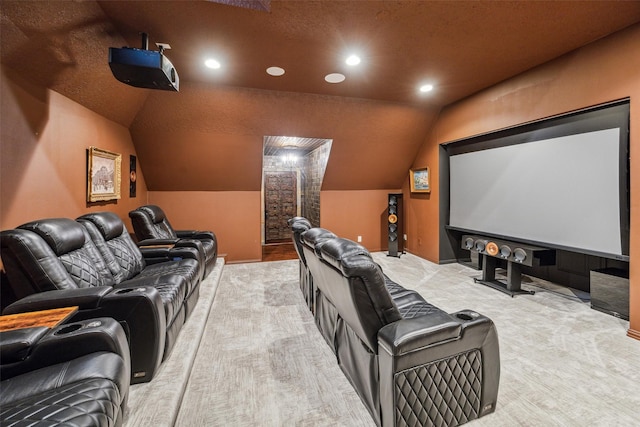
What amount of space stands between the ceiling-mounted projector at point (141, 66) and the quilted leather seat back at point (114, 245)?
1.35 metres

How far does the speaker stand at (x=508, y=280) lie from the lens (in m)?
3.60

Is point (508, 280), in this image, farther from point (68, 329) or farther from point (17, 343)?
point (17, 343)

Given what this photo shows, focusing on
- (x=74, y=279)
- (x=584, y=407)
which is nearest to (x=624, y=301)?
(x=584, y=407)

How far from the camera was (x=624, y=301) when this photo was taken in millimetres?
2871

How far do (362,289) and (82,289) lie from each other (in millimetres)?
1755

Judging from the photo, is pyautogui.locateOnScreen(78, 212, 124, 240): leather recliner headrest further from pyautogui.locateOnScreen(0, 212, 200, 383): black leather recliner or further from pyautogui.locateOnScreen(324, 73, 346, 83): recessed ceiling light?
pyautogui.locateOnScreen(324, 73, 346, 83): recessed ceiling light

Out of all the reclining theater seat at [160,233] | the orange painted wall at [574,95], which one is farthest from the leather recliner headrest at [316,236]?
the orange painted wall at [574,95]

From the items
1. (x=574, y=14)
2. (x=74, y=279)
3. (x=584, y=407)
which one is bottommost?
(x=584, y=407)

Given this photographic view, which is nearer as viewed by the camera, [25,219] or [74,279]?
[74,279]

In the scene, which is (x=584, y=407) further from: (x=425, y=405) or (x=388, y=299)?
(x=388, y=299)

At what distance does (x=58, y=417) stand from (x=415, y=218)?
582cm

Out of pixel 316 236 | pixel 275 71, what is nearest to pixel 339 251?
pixel 316 236

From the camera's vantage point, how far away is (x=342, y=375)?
6.67 feet

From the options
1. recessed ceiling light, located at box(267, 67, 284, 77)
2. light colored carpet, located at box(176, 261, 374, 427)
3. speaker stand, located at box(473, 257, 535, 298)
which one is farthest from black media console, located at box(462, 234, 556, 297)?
recessed ceiling light, located at box(267, 67, 284, 77)
